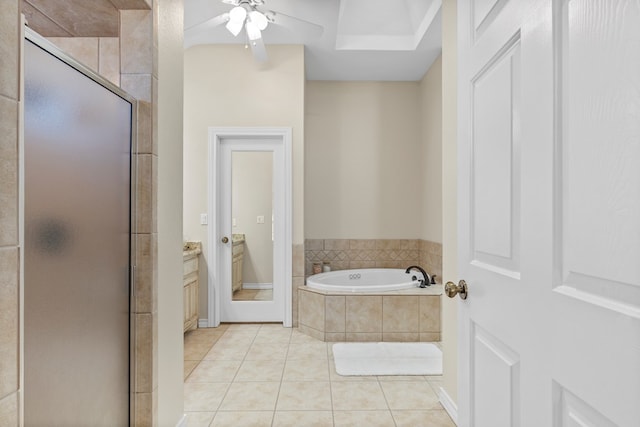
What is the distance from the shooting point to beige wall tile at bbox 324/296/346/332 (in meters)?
3.56

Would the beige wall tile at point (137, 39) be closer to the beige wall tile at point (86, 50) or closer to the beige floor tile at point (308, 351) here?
the beige wall tile at point (86, 50)

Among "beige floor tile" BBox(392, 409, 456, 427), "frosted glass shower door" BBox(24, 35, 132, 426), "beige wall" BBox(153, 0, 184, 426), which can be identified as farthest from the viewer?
"beige floor tile" BBox(392, 409, 456, 427)

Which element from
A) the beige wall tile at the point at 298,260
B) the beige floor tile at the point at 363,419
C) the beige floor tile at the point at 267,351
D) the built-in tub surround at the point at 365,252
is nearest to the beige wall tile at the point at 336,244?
the built-in tub surround at the point at 365,252

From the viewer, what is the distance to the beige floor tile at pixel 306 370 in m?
2.75

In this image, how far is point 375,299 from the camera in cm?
356

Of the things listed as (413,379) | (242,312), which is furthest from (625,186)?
(242,312)

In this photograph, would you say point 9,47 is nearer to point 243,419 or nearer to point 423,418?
point 243,419

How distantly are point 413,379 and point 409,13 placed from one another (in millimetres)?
3221

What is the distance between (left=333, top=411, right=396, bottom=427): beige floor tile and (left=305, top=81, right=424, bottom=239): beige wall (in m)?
2.64

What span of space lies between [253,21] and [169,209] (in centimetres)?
184

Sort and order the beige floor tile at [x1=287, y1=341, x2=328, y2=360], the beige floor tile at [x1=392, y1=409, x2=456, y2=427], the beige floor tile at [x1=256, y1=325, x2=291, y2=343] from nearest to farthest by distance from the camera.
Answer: the beige floor tile at [x1=392, y1=409, x2=456, y2=427] < the beige floor tile at [x1=287, y1=341, x2=328, y2=360] < the beige floor tile at [x1=256, y1=325, x2=291, y2=343]

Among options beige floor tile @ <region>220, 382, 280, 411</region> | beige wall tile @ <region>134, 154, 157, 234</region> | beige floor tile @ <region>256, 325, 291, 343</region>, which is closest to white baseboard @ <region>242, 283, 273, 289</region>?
beige floor tile @ <region>256, 325, 291, 343</region>

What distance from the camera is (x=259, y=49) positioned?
3.45 meters

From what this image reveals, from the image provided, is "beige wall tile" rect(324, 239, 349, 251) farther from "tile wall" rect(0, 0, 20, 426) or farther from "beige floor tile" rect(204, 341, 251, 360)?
"tile wall" rect(0, 0, 20, 426)
